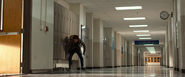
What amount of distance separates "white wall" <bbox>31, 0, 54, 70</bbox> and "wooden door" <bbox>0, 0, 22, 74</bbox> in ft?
1.37

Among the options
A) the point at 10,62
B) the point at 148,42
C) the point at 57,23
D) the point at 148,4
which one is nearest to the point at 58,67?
the point at 57,23

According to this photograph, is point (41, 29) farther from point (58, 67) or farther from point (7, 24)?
point (58, 67)

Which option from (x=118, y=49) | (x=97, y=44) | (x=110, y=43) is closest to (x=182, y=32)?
(x=97, y=44)

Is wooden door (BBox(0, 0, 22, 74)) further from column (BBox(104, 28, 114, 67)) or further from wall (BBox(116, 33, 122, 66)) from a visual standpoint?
wall (BBox(116, 33, 122, 66))

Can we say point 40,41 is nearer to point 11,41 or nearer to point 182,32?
point 11,41

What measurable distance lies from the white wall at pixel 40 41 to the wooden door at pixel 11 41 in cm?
42

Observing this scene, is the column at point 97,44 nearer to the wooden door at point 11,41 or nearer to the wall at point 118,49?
the wall at point 118,49

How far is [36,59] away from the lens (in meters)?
7.37

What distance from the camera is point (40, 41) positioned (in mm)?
7727

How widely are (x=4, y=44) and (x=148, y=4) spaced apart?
7.71 metres

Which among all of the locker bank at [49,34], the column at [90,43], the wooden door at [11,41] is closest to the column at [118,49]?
the column at [90,43]

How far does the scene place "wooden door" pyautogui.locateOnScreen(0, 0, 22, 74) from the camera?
274 inches

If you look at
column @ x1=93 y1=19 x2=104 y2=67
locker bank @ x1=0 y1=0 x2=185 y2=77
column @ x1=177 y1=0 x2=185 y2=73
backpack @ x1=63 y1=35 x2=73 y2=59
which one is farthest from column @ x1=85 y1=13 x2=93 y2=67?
column @ x1=177 y1=0 x2=185 y2=73

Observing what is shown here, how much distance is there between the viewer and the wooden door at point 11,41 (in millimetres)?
6961
